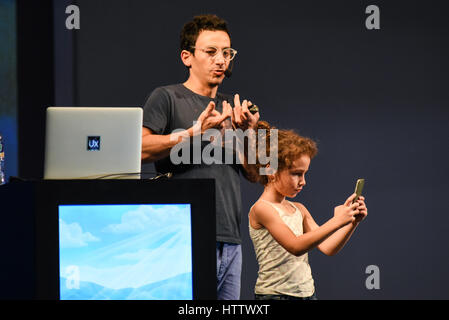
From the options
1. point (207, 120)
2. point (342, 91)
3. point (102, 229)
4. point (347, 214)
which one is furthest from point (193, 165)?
point (342, 91)

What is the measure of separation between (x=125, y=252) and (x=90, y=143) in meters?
0.39

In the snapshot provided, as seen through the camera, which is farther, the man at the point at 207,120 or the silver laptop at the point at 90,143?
the man at the point at 207,120

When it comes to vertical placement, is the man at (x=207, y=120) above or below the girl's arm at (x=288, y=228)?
above

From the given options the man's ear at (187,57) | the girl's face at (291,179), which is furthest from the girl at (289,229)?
the man's ear at (187,57)

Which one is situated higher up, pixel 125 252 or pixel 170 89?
pixel 170 89

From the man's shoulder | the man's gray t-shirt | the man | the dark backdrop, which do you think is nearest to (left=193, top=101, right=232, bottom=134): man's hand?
the man

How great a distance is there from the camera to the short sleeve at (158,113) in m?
2.30

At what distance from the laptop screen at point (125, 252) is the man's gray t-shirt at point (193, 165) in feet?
2.52

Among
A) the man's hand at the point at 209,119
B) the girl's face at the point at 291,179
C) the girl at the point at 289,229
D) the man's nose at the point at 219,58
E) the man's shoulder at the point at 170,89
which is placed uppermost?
the man's nose at the point at 219,58

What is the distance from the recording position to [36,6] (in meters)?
3.25

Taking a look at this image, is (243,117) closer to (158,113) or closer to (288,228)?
(158,113)

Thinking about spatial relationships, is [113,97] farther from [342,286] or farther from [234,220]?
[342,286]

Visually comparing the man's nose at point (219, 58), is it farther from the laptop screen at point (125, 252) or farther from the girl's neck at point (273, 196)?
the laptop screen at point (125, 252)

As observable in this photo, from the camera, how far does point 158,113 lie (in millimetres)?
2309
